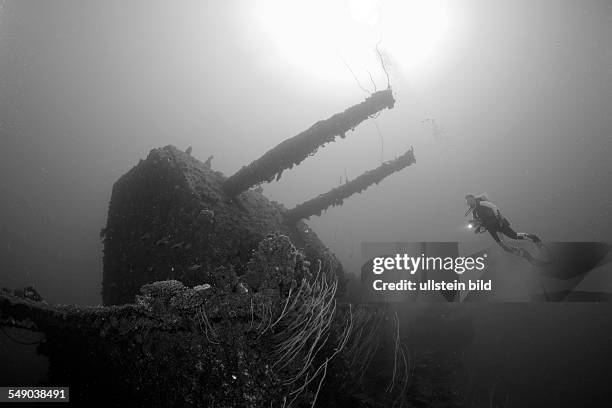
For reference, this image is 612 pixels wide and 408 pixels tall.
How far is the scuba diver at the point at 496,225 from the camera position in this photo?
293 inches

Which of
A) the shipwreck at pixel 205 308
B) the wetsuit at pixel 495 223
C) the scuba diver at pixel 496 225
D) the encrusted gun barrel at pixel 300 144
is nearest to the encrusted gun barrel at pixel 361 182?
the shipwreck at pixel 205 308

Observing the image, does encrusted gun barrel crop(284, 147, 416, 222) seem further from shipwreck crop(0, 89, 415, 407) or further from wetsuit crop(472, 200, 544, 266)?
wetsuit crop(472, 200, 544, 266)

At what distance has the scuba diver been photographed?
7.45 m

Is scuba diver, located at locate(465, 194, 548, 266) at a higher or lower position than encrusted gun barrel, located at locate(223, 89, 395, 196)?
lower

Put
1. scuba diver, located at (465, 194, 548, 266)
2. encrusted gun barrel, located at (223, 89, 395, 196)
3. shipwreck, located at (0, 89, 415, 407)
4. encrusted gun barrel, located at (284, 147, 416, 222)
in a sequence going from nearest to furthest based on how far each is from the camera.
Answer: shipwreck, located at (0, 89, 415, 407) < encrusted gun barrel, located at (223, 89, 395, 196) < scuba diver, located at (465, 194, 548, 266) < encrusted gun barrel, located at (284, 147, 416, 222)

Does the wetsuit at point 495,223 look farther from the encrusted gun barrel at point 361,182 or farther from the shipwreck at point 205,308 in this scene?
the shipwreck at point 205,308

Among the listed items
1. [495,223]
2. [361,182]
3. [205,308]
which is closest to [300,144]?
[361,182]

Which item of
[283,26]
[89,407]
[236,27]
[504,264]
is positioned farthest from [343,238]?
[89,407]

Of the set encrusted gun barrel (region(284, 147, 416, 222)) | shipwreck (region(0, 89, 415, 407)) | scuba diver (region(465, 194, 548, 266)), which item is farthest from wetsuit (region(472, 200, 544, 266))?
shipwreck (region(0, 89, 415, 407))

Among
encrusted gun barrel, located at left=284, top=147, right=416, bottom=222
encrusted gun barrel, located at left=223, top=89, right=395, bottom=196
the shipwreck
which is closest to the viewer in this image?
the shipwreck

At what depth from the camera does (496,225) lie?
25.1 feet

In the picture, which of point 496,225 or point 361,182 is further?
point 361,182

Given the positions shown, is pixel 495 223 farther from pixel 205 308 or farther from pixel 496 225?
pixel 205 308

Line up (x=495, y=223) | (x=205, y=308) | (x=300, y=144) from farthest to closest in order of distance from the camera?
(x=495, y=223) → (x=300, y=144) → (x=205, y=308)
